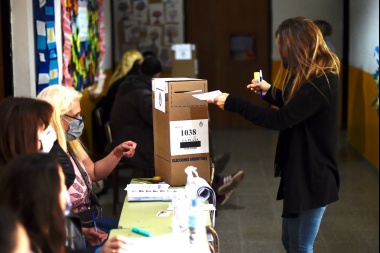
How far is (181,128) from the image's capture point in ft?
12.9

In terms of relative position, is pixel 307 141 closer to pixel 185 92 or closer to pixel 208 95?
pixel 208 95

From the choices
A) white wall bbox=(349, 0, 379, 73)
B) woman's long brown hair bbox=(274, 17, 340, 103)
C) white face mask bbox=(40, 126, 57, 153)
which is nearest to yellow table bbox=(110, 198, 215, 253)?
white face mask bbox=(40, 126, 57, 153)

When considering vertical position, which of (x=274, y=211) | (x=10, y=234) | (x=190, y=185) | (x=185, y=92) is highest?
(x=185, y=92)

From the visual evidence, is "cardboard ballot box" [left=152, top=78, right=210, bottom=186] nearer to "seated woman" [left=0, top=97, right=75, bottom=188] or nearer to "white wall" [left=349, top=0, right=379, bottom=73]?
"seated woman" [left=0, top=97, right=75, bottom=188]

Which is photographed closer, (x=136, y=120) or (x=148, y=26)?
(x=136, y=120)

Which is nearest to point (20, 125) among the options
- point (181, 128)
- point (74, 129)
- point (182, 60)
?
point (74, 129)

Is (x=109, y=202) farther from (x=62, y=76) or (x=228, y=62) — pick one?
(x=228, y=62)

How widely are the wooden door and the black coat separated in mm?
4742

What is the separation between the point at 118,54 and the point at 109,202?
446 cm

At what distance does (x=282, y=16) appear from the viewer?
10.6 metres

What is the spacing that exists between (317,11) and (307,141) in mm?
Answer: 7353

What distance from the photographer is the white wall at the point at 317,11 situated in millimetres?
10547

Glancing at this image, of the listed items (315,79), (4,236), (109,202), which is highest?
(315,79)

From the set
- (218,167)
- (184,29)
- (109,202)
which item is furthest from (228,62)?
(109,202)
